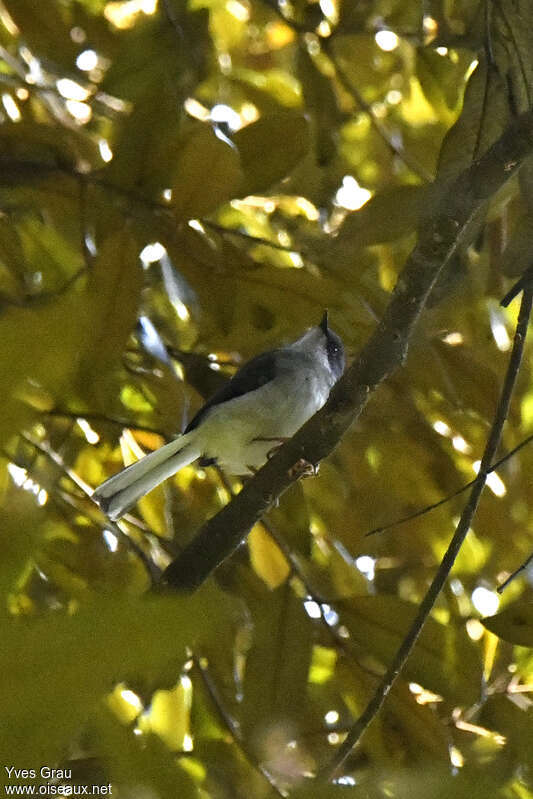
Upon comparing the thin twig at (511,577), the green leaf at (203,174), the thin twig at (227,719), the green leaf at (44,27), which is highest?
the green leaf at (44,27)

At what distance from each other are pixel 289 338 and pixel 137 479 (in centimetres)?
42

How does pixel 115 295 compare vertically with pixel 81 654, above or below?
above

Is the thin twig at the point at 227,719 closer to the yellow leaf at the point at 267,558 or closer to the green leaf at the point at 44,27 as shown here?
the yellow leaf at the point at 267,558

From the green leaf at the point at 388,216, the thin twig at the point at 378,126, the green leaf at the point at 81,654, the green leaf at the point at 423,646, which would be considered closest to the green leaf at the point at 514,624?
the green leaf at the point at 423,646

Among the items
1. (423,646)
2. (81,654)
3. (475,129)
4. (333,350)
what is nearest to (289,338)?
(475,129)

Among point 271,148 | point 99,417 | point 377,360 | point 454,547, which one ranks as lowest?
point 454,547

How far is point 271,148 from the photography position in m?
1.44

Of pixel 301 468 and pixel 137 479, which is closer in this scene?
pixel 301 468

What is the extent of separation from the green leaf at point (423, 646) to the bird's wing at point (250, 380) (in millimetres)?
826

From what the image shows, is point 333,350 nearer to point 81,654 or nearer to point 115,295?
point 115,295

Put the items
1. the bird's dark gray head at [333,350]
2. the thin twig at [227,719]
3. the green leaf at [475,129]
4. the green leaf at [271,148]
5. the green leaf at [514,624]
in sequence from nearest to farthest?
1. the thin twig at [227,719]
2. the green leaf at [514,624]
3. the green leaf at [271,148]
4. the green leaf at [475,129]
5. the bird's dark gray head at [333,350]

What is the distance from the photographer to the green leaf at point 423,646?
1.49 meters

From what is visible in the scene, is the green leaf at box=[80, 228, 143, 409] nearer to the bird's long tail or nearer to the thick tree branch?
the thick tree branch

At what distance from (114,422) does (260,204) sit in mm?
871
